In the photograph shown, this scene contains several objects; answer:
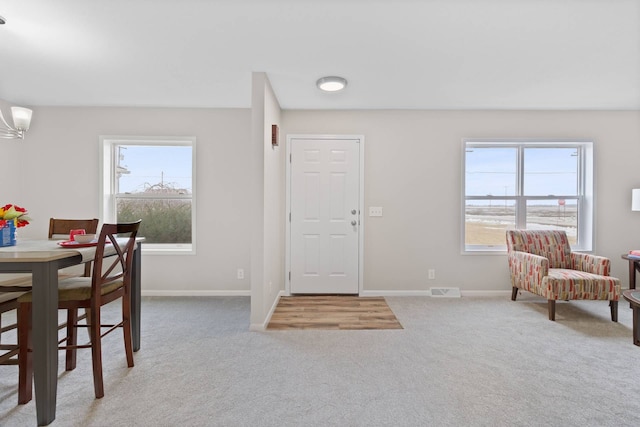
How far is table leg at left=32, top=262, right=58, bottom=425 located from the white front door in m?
2.63

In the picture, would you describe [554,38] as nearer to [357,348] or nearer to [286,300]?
[357,348]

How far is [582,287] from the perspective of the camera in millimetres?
3084

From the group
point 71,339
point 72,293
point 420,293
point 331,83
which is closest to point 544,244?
point 420,293

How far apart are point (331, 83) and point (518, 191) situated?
2823 millimetres

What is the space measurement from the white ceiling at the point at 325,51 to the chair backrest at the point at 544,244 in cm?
154

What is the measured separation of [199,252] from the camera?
13.1 feet

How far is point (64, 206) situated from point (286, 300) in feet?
9.77

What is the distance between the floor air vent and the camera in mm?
3927

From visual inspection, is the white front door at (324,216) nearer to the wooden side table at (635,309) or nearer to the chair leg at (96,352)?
the chair leg at (96,352)

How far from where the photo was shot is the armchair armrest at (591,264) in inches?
128

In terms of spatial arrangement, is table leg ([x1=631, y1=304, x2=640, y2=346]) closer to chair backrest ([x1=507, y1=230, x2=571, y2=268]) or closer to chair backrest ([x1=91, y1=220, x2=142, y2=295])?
chair backrest ([x1=507, y1=230, x2=571, y2=268])

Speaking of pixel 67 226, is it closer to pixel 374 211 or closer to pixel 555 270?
pixel 374 211

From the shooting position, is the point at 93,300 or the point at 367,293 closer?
the point at 93,300

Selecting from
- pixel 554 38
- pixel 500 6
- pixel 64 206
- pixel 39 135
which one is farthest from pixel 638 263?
pixel 39 135
